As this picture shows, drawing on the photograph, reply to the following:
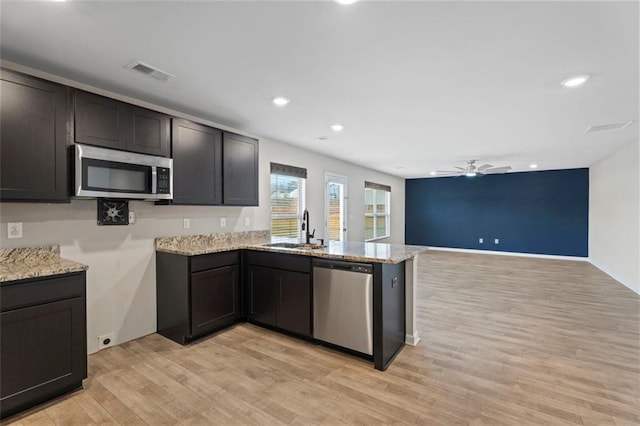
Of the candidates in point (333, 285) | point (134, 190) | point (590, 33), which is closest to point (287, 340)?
point (333, 285)

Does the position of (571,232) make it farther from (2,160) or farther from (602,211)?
(2,160)

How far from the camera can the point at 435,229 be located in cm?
970

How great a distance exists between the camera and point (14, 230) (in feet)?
7.45

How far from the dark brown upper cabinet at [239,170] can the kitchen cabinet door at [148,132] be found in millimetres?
679

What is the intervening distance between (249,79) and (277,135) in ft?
5.90

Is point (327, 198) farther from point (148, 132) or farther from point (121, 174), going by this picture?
point (121, 174)

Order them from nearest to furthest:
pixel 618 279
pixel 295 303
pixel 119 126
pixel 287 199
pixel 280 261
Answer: pixel 119 126
pixel 295 303
pixel 280 261
pixel 287 199
pixel 618 279

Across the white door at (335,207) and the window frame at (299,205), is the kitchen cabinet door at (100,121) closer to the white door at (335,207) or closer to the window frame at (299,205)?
the window frame at (299,205)

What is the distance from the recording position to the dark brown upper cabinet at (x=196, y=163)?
306 cm

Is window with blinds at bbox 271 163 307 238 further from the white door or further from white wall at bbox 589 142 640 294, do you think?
white wall at bbox 589 142 640 294

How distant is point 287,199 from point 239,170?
1.35 metres

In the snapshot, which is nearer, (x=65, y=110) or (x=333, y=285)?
(x=65, y=110)

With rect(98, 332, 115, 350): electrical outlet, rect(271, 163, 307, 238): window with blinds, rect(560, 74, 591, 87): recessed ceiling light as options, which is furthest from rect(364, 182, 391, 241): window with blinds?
rect(98, 332, 115, 350): electrical outlet

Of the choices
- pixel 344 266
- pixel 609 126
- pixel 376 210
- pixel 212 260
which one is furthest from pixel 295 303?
pixel 376 210
